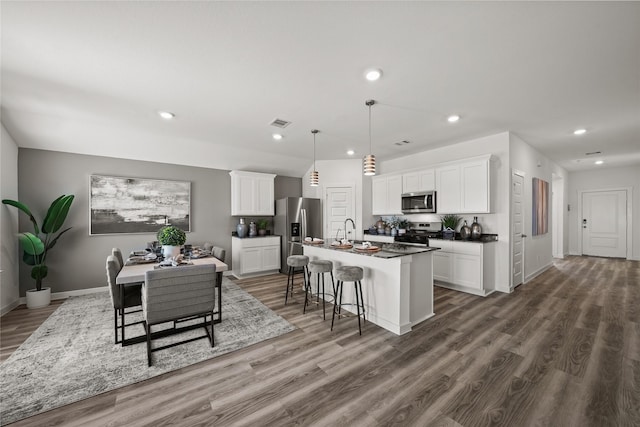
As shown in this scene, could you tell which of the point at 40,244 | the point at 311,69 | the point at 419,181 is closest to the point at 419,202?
the point at 419,181

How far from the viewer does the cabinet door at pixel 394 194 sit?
5633mm

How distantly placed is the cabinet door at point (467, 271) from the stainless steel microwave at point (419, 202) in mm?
1098

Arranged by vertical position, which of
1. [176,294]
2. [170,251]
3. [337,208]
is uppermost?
[337,208]

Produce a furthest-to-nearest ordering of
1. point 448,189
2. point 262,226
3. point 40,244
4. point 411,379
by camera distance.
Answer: point 262,226 → point 448,189 → point 40,244 → point 411,379

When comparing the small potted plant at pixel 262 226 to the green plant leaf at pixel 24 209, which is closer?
the green plant leaf at pixel 24 209

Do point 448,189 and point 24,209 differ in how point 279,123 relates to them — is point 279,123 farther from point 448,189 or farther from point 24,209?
point 24,209

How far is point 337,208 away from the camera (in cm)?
620

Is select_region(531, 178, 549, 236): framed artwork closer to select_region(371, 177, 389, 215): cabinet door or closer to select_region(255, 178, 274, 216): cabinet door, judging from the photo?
select_region(371, 177, 389, 215): cabinet door

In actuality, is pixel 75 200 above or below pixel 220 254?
above

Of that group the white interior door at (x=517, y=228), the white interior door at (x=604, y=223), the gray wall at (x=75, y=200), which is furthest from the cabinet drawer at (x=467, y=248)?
the white interior door at (x=604, y=223)

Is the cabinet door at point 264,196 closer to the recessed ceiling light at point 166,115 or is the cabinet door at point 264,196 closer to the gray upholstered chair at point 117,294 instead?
the recessed ceiling light at point 166,115

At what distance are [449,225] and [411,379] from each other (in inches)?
139

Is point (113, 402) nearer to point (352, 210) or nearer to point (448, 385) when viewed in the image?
point (448, 385)

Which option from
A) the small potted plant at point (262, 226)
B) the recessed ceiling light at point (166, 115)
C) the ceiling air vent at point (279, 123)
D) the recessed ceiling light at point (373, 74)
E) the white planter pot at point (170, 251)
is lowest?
the white planter pot at point (170, 251)
